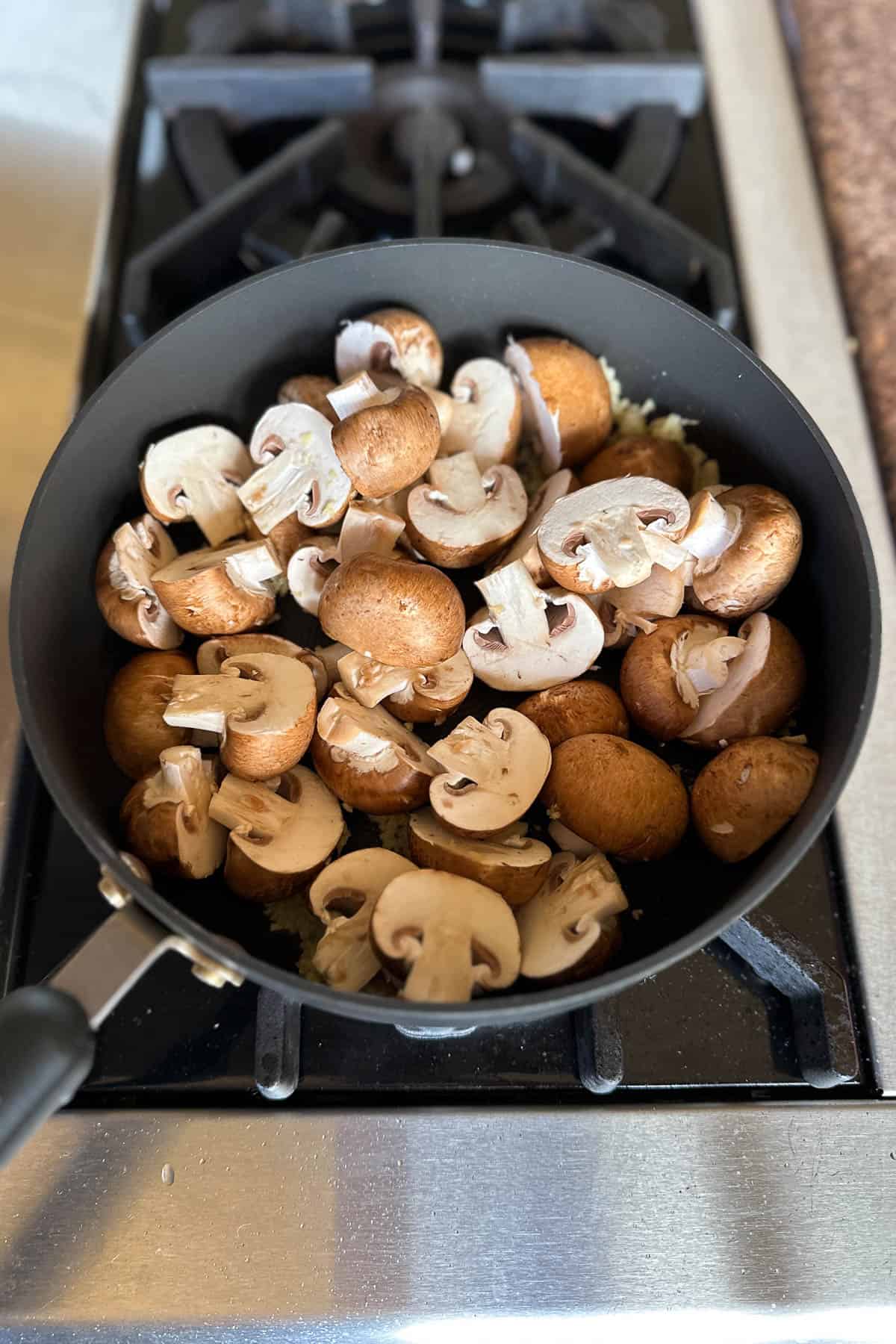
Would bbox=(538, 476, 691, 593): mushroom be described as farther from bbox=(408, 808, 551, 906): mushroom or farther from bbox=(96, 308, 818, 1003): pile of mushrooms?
bbox=(408, 808, 551, 906): mushroom

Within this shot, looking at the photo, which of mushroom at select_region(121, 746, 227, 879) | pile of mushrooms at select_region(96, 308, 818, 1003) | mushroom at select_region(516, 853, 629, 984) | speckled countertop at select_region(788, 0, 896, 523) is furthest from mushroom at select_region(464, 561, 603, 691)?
speckled countertop at select_region(788, 0, 896, 523)

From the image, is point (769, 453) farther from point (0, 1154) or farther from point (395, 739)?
point (0, 1154)

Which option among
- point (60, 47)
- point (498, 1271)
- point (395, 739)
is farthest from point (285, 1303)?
point (60, 47)

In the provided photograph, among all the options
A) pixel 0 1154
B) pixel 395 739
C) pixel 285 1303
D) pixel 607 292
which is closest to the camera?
pixel 0 1154

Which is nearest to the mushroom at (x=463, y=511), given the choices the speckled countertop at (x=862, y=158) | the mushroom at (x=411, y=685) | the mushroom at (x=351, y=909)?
the mushroom at (x=411, y=685)

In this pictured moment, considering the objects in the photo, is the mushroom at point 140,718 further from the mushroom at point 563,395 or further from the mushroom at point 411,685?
the mushroom at point 563,395
